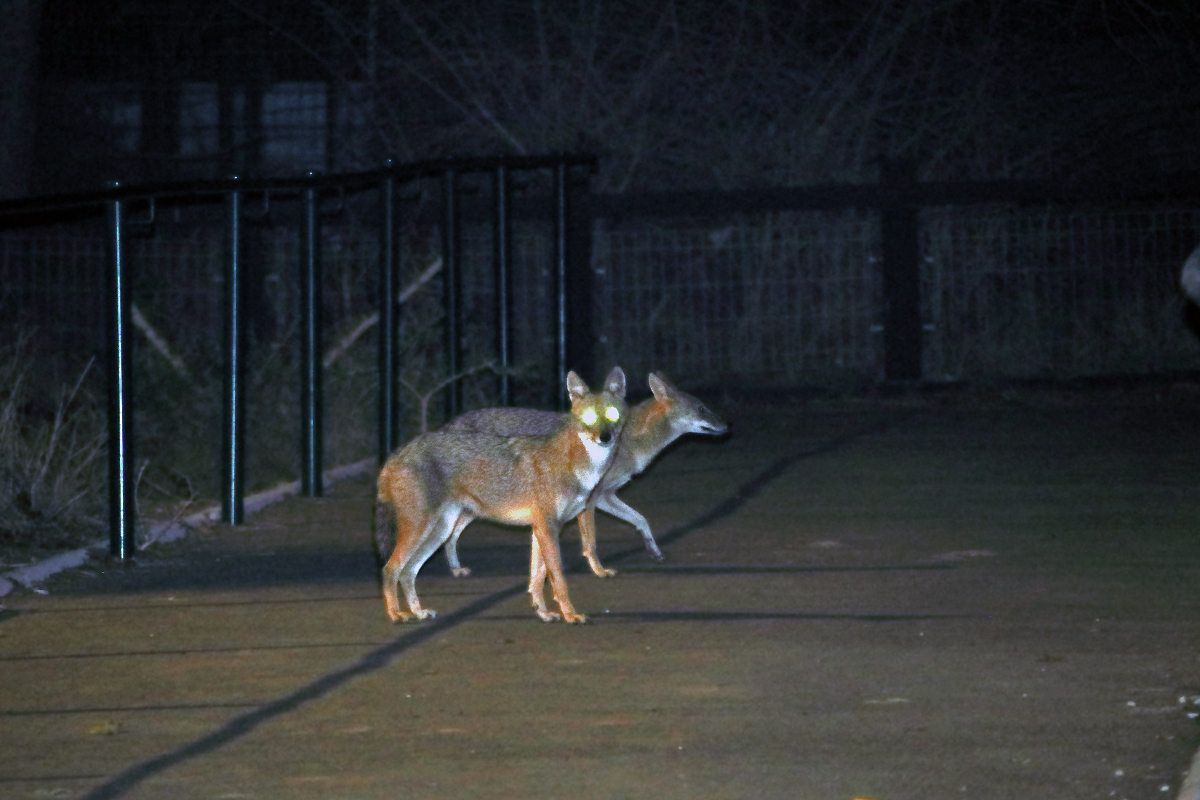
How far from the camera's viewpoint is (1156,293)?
55.3 feet

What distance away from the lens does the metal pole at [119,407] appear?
29.7 ft

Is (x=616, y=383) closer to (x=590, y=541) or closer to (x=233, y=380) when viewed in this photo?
(x=590, y=541)

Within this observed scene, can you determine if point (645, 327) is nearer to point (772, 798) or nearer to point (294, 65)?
point (294, 65)

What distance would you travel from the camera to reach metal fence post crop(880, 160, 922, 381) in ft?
53.8

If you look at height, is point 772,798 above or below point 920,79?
below

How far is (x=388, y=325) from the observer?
11.6 m

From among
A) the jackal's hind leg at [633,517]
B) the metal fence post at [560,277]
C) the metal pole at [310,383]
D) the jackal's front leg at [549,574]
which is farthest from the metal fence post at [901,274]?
the jackal's front leg at [549,574]

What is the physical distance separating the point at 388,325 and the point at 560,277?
107 inches

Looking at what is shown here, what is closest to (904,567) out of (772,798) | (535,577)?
(535,577)

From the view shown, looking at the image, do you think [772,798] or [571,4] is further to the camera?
[571,4]

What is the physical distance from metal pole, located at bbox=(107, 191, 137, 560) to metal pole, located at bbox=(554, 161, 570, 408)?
16.1ft

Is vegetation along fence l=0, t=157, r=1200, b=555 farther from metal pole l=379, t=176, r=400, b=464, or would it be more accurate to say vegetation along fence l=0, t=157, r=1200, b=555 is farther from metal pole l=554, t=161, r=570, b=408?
metal pole l=379, t=176, r=400, b=464

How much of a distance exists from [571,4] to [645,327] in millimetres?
4344

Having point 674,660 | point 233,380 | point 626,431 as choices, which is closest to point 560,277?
point 233,380
